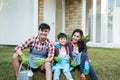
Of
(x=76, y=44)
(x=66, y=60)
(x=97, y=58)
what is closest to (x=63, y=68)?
(x=66, y=60)

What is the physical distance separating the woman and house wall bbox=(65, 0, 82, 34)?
20.5ft

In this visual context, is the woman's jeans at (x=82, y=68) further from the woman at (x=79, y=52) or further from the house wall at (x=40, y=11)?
the house wall at (x=40, y=11)

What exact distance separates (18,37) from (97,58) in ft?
14.3

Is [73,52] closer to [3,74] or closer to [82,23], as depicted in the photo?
[3,74]

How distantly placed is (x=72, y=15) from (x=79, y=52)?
6.76 m

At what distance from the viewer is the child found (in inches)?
220

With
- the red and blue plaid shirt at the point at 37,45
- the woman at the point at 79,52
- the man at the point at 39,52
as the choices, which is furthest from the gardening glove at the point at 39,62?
the woman at the point at 79,52

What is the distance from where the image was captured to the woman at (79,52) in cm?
571

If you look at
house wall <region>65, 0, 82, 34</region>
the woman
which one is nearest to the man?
the woman

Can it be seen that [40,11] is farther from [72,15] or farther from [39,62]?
[39,62]

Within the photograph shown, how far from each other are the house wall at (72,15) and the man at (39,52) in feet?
22.1

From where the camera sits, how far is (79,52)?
6.04 m

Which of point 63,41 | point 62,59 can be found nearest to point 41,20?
point 63,41

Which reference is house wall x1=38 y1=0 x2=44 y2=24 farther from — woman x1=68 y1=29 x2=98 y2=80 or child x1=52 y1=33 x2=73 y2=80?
child x1=52 y1=33 x2=73 y2=80
